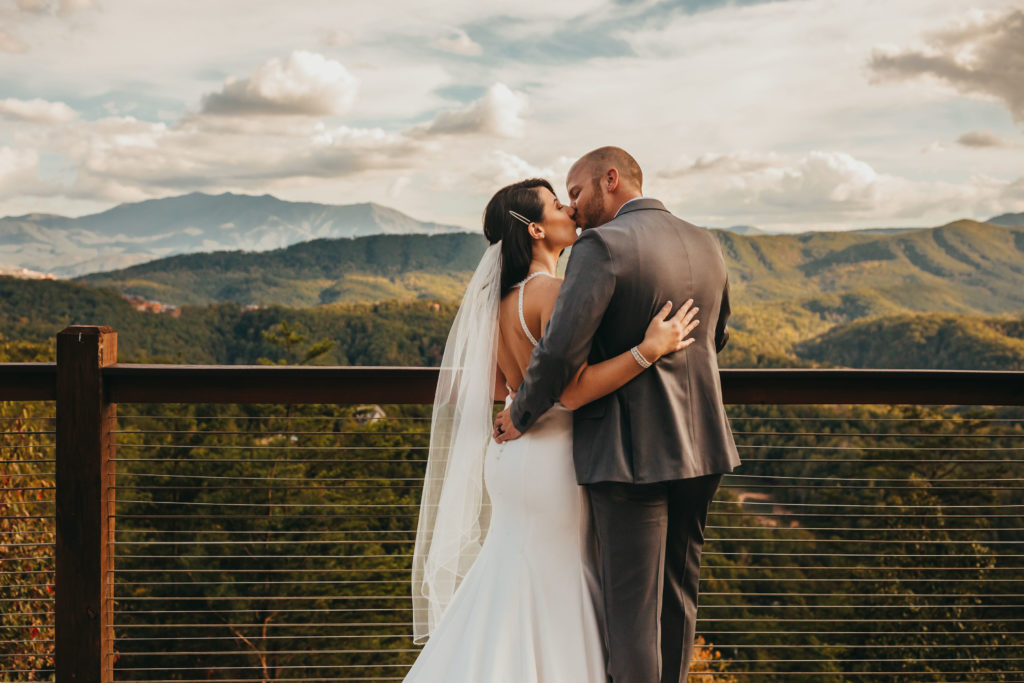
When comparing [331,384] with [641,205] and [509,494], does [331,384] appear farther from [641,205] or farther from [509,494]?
[641,205]

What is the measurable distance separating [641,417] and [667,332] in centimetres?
21

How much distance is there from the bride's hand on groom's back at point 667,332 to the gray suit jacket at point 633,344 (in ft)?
0.09

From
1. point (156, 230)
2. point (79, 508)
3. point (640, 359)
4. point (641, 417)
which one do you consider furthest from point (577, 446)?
point (156, 230)

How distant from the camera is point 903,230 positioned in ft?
547

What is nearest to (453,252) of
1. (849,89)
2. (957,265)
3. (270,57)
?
(270,57)

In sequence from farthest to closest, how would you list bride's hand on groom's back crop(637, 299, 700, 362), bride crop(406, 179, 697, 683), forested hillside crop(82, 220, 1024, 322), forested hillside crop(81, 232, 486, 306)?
1. forested hillside crop(82, 220, 1024, 322)
2. forested hillside crop(81, 232, 486, 306)
3. bride crop(406, 179, 697, 683)
4. bride's hand on groom's back crop(637, 299, 700, 362)

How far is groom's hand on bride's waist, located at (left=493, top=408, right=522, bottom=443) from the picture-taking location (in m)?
1.93

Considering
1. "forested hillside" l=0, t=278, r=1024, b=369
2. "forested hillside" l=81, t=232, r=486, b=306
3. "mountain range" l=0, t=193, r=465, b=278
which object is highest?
"mountain range" l=0, t=193, r=465, b=278

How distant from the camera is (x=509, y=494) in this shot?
196 centimetres

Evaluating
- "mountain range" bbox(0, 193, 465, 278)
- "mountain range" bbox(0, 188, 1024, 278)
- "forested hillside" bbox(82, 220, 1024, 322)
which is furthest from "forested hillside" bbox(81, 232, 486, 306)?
"mountain range" bbox(0, 193, 465, 278)

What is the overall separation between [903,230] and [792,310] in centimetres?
9171

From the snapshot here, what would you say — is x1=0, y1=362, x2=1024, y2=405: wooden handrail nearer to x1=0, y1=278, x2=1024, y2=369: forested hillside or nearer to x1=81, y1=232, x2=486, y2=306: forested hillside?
x1=0, y1=278, x2=1024, y2=369: forested hillside

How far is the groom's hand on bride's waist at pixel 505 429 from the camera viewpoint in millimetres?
1931

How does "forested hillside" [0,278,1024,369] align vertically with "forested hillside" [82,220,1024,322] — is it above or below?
below
